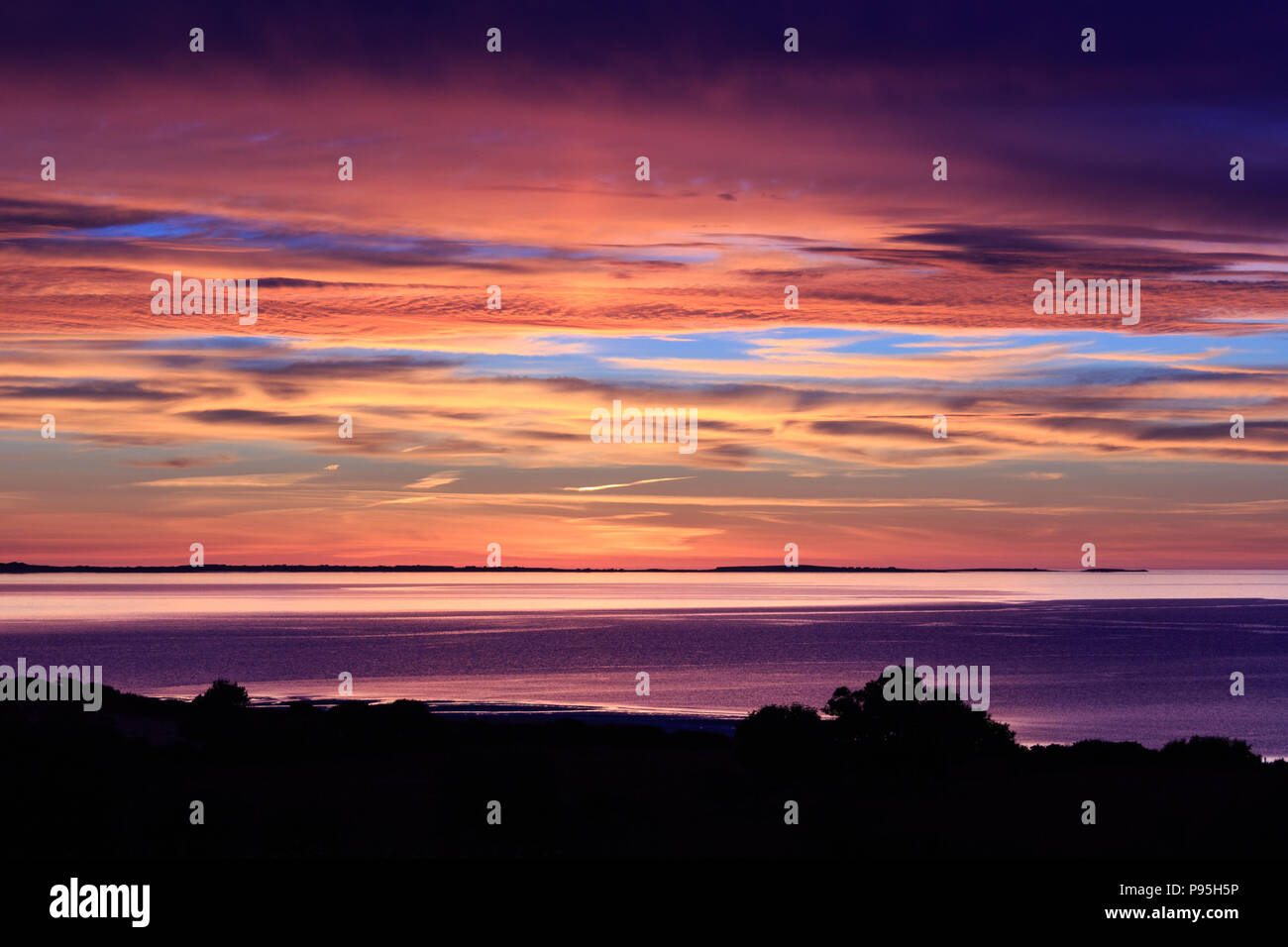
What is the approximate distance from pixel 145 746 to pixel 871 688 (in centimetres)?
2435

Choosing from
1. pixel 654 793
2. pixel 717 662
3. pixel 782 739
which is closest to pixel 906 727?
pixel 782 739

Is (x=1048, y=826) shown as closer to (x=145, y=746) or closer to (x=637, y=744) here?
(x=637, y=744)

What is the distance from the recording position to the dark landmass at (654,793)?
1064 inches

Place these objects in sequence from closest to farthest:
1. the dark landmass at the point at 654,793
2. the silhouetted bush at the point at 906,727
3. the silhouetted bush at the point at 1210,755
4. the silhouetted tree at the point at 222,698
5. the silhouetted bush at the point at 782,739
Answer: the dark landmass at the point at 654,793, the silhouetted bush at the point at 906,727, the silhouetted bush at the point at 782,739, the silhouetted bush at the point at 1210,755, the silhouetted tree at the point at 222,698

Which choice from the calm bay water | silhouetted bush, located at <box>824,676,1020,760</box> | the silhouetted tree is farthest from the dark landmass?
the calm bay water

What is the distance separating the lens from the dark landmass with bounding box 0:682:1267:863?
27031mm

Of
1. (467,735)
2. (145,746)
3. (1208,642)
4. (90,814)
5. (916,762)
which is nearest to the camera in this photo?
(90,814)

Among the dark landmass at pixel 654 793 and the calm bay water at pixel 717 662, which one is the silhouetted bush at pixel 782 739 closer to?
the dark landmass at pixel 654 793

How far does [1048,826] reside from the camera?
31.6 metres

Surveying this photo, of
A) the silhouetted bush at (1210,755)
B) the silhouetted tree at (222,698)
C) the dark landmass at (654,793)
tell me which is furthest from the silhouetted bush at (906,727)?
the silhouetted tree at (222,698)
